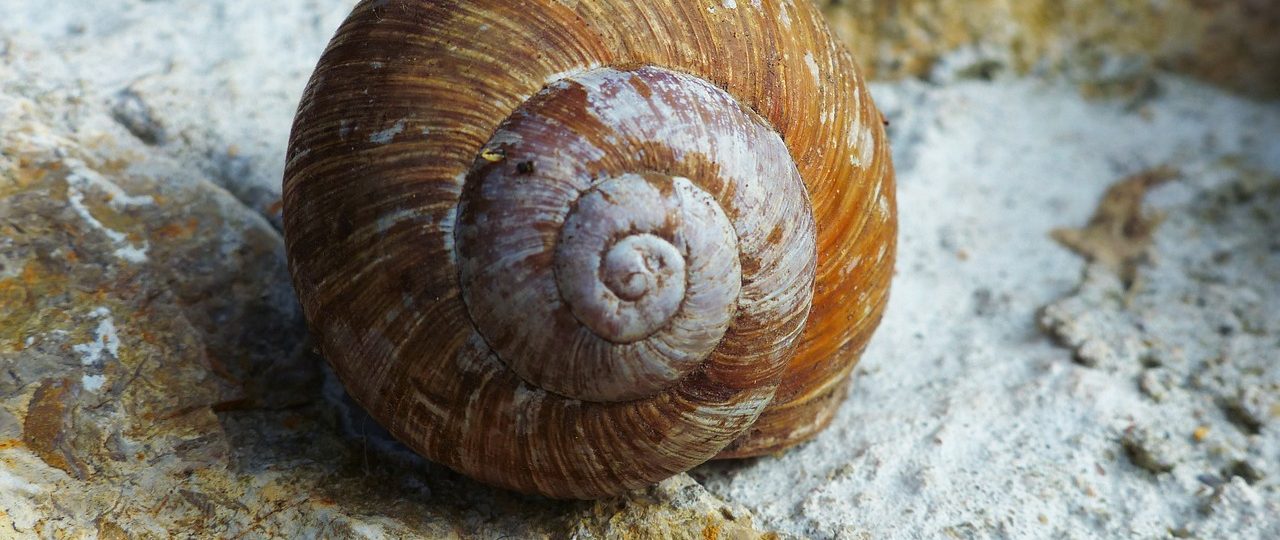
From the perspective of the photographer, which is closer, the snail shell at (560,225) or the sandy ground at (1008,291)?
the snail shell at (560,225)

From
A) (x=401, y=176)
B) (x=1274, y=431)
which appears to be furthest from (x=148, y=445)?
(x=1274, y=431)

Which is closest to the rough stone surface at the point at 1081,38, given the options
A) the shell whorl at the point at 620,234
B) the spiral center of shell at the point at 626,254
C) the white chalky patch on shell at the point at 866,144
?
the white chalky patch on shell at the point at 866,144

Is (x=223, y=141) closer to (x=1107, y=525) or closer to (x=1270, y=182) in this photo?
(x=1107, y=525)

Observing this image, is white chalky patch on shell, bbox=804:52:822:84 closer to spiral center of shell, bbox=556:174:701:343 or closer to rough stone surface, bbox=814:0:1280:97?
spiral center of shell, bbox=556:174:701:343

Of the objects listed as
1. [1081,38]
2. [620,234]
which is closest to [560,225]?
[620,234]

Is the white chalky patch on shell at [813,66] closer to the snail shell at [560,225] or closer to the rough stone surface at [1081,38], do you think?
the snail shell at [560,225]

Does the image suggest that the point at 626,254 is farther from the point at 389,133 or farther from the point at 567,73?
the point at 389,133
